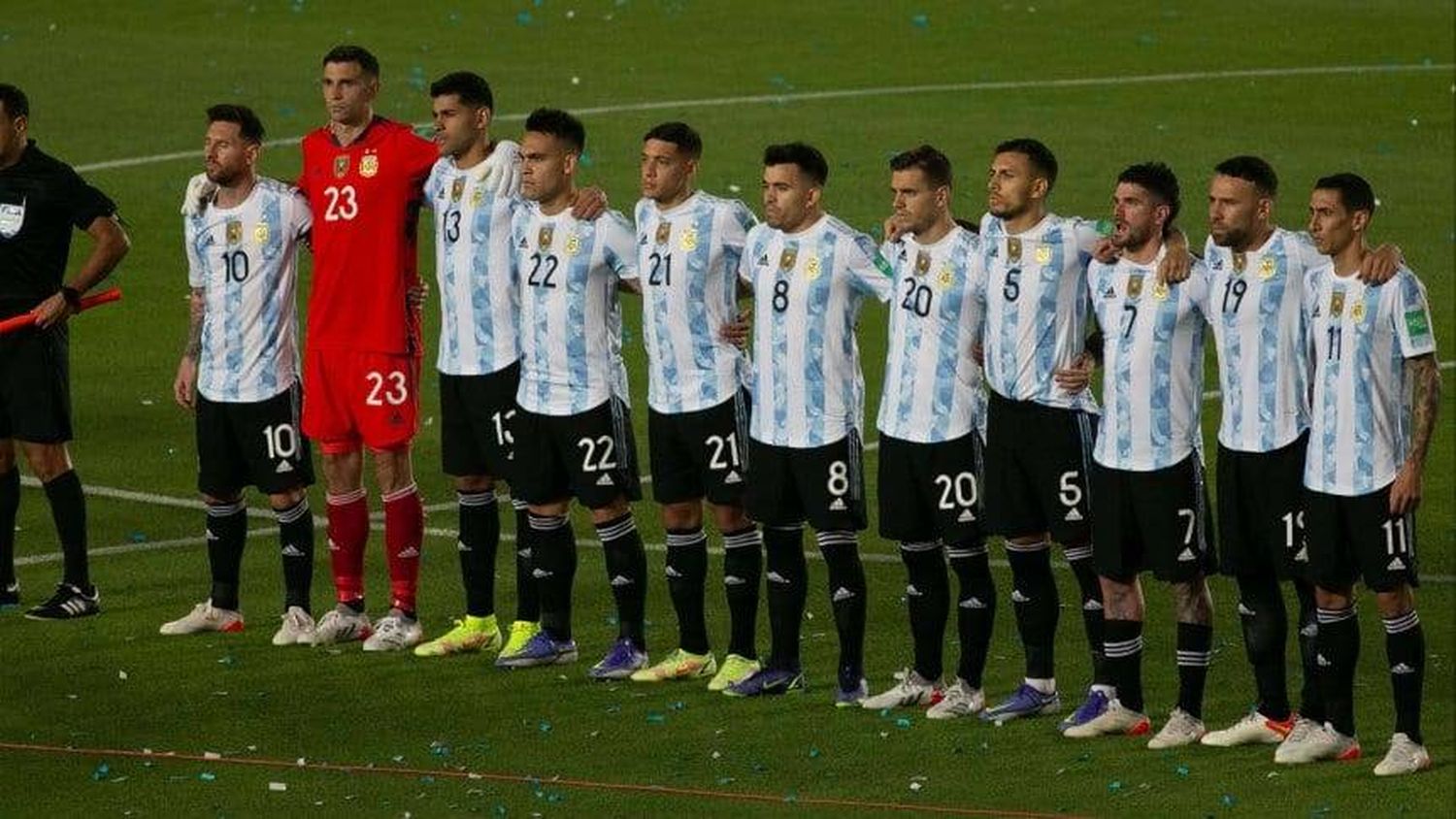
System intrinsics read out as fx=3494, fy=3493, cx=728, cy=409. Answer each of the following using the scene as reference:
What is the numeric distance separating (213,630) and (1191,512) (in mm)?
4395

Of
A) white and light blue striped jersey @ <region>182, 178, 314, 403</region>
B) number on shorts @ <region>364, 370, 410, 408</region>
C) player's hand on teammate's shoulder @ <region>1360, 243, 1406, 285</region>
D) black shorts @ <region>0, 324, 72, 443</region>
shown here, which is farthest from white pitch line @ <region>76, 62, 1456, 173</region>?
player's hand on teammate's shoulder @ <region>1360, 243, 1406, 285</region>

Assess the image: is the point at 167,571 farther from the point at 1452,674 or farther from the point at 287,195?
the point at 1452,674

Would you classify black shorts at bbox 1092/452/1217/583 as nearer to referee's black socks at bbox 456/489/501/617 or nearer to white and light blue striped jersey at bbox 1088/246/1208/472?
white and light blue striped jersey at bbox 1088/246/1208/472

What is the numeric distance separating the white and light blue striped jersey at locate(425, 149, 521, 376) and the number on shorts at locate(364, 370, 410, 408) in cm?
26

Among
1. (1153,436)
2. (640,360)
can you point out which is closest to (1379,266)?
(1153,436)

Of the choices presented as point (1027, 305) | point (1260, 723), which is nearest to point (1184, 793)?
point (1260, 723)

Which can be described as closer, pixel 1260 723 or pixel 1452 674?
pixel 1260 723

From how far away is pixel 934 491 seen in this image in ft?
43.2

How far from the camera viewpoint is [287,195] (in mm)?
14492

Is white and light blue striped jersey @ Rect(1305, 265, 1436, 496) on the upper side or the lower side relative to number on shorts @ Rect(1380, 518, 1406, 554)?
upper

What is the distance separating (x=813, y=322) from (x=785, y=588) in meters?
1.08

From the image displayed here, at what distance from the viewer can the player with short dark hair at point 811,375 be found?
13.3 meters

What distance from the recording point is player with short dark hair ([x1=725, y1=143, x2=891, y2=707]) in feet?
43.8

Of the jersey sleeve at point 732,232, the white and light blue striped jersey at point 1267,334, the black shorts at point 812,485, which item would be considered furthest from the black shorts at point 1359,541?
the jersey sleeve at point 732,232
